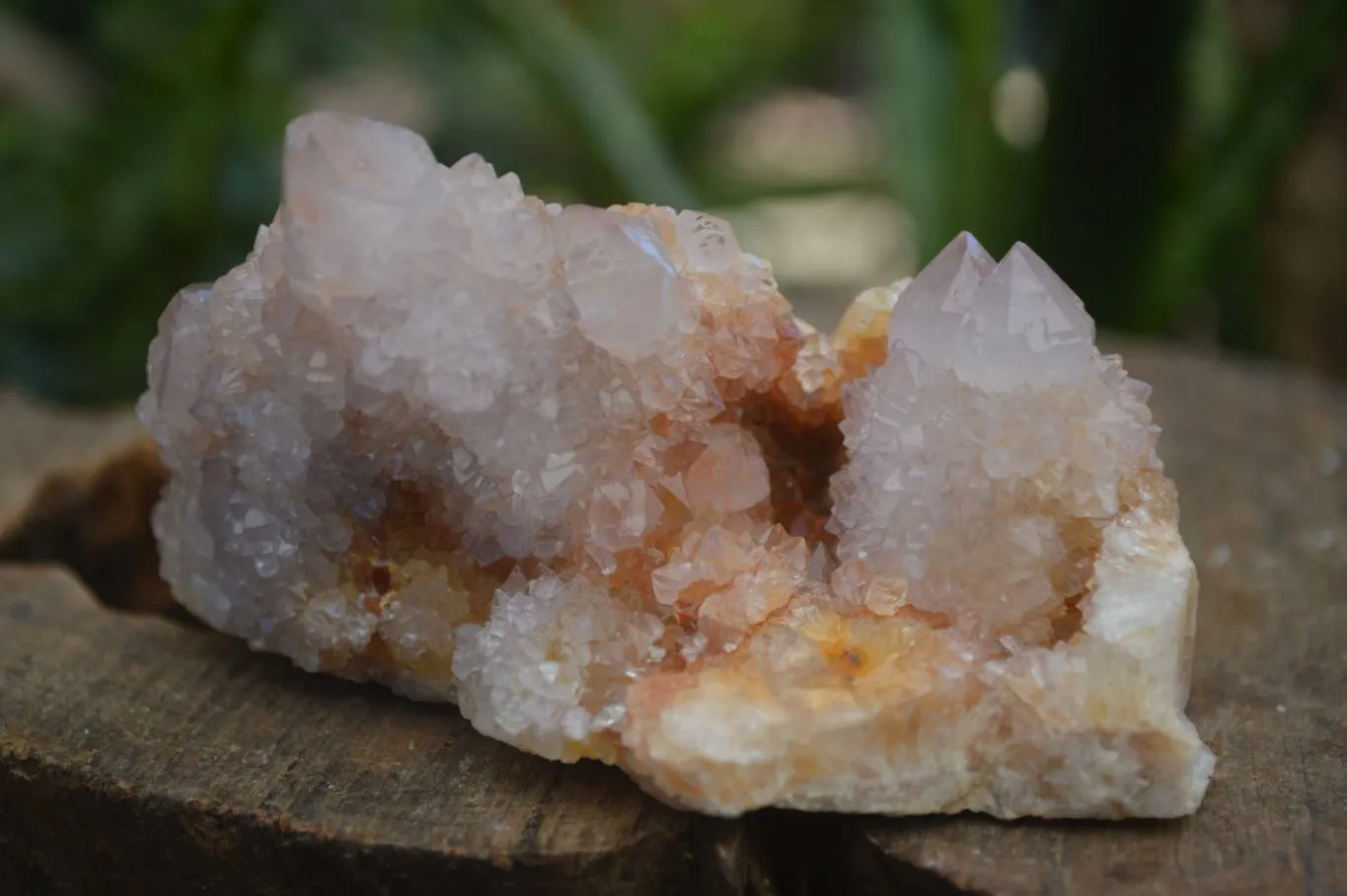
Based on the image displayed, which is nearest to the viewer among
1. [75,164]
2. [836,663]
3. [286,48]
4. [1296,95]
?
[836,663]

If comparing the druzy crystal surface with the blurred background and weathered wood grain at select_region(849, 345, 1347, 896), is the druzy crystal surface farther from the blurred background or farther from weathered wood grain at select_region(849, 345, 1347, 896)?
the blurred background

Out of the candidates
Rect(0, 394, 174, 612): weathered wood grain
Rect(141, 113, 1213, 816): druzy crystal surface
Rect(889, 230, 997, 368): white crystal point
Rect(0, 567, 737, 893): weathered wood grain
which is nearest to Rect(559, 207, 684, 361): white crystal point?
Rect(141, 113, 1213, 816): druzy crystal surface

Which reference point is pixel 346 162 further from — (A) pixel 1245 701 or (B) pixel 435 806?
(A) pixel 1245 701

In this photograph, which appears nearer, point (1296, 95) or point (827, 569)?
point (827, 569)

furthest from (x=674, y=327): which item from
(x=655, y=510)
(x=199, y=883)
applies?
(x=199, y=883)

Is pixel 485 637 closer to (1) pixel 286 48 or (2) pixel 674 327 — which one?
(2) pixel 674 327
